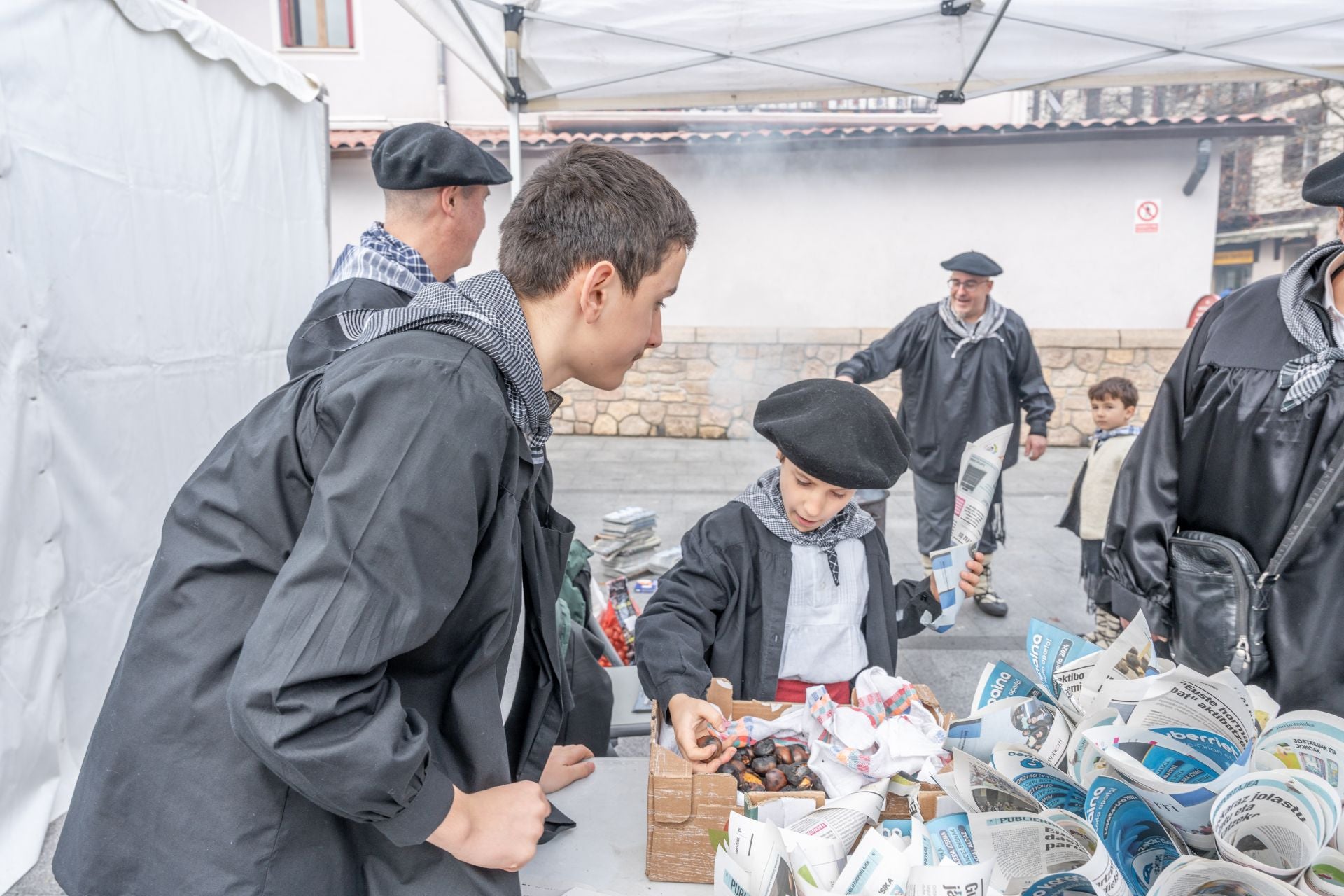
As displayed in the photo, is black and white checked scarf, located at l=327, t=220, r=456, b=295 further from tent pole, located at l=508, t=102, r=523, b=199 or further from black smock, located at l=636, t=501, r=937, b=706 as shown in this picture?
tent pole, located at l=508, t=102, r=523, b=199

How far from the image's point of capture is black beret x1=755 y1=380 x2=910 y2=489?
5.84 feet

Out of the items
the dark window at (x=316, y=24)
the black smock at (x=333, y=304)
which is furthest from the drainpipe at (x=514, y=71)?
the dark window at (x=316, y=24)

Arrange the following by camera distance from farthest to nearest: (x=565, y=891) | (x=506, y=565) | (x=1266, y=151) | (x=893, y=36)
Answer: (x=1266, y=151)
(x=893, y=36)
(x=565, y=891)
(x=506, y=565)

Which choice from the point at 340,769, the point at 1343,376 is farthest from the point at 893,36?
the point at 340,769

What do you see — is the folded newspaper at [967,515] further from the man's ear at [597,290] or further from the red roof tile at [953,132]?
the red roof tile at [953,132]

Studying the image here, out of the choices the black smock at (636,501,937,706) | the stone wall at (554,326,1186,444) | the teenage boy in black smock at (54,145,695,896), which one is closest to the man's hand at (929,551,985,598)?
the black smock at (636,501,937,706)

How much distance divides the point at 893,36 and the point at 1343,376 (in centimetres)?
273

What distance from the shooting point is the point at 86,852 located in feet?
3.42

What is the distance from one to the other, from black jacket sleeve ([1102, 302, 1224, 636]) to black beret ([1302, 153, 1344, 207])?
35 cm

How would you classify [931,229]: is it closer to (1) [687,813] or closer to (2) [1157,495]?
(2) [1157,495]

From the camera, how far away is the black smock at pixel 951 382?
4.41 m

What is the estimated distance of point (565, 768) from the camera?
5.48 ft

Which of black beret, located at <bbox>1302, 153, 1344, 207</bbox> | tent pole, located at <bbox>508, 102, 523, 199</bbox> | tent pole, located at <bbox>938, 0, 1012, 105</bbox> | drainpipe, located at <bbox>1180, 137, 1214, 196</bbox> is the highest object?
drainpipe, located at <bbox>1180, 137, 1214, 196</bbox>

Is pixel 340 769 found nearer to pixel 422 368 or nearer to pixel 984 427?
pixel 422 368
